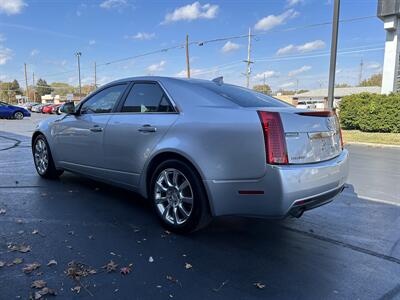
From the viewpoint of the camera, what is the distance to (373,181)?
6914 millimetres

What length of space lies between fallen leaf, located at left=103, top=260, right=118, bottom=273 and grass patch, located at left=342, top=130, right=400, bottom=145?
13.1m

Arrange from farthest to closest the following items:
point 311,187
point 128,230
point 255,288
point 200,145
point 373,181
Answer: point 373,181
point 128,230
point 200,145
point 311,187
point 255,288

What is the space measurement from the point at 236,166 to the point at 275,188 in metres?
0.41

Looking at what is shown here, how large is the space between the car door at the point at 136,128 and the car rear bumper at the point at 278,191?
0.95 metres

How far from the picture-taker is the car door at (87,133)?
4.84 metres

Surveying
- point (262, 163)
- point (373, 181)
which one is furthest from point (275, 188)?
point (373, 181)

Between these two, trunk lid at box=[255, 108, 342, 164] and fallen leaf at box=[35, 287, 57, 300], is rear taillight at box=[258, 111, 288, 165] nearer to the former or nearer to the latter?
trunk lid at box=[255, 108, 342, 164]

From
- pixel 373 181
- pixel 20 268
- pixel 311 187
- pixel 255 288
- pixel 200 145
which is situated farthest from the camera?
pixel 373 181

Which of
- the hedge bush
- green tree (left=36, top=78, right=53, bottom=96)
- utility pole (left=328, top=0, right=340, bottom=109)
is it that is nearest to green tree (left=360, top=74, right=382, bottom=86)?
the hedge bush

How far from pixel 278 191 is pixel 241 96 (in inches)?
52.9

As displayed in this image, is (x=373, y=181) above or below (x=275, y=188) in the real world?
below

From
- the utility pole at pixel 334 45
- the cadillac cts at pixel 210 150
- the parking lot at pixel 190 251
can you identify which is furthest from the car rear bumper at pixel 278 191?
the utility pole at pixel 334 45

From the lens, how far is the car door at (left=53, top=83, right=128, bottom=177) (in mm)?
4840

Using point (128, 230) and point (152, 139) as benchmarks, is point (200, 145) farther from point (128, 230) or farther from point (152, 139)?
point (128, 230)
